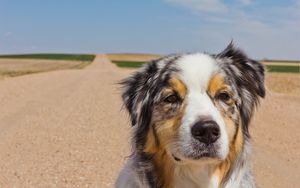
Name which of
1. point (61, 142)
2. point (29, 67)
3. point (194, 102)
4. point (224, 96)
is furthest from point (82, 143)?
point (29, 67)

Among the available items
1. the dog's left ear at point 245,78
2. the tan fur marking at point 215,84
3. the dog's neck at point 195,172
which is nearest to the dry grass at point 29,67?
the dog's left ear at point 245,78

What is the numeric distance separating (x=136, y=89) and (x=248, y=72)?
46.5 inches

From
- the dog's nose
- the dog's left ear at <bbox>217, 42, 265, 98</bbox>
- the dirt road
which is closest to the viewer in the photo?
the dog's nose

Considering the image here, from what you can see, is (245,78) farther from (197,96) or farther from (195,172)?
(195,172)

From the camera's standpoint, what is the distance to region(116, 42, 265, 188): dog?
5738 millimetres

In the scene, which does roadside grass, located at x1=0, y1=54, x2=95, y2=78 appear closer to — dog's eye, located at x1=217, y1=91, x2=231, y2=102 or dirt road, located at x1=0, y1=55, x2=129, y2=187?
dirt road, located at x1=0, y1=55, x2=129, y2=187

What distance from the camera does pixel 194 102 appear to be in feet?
19.3

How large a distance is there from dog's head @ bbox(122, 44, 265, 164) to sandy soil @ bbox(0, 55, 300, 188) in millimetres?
620

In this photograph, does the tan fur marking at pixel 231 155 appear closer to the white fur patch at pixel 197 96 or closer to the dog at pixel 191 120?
the dog at pixel 191 120

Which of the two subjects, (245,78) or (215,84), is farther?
(245,78)

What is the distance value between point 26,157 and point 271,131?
7.30 m

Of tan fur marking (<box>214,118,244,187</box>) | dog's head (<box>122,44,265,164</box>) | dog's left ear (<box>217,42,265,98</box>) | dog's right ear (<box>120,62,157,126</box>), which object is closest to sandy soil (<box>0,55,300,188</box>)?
dog's right ear (<box>120,62,157,126</box>)

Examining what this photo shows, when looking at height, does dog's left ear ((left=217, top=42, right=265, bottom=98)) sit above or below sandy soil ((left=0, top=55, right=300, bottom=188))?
above

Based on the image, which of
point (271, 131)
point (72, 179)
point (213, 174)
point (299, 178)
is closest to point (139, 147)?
point (213, 174)
